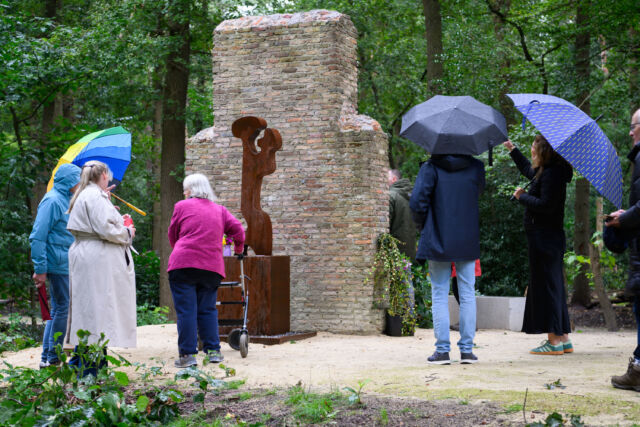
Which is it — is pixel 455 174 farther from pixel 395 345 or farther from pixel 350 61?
pixel 350 61

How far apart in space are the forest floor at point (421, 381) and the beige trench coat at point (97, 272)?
2.80ft

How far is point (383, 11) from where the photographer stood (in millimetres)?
18188

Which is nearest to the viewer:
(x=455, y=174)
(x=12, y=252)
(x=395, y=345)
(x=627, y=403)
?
(x=627, y=403)

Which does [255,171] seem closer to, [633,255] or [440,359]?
[440,359]

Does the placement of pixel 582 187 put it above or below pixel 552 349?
above

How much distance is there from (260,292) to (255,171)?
147 cm

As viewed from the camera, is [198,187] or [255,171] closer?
[198,187]

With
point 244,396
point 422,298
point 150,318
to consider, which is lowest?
point 150,318

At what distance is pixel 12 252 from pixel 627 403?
12.4m

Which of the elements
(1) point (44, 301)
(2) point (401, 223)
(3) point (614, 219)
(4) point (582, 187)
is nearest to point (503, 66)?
(4) point (582, 187)

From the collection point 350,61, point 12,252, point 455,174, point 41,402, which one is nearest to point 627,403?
point 455,174

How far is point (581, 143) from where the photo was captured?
564cm

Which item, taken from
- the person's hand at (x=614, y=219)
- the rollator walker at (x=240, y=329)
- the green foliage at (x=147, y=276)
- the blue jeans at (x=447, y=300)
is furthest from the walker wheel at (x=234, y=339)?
the green foliage at (x=147, y=276)

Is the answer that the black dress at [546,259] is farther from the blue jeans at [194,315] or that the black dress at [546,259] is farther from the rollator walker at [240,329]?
the blue jeans at [194,315]
